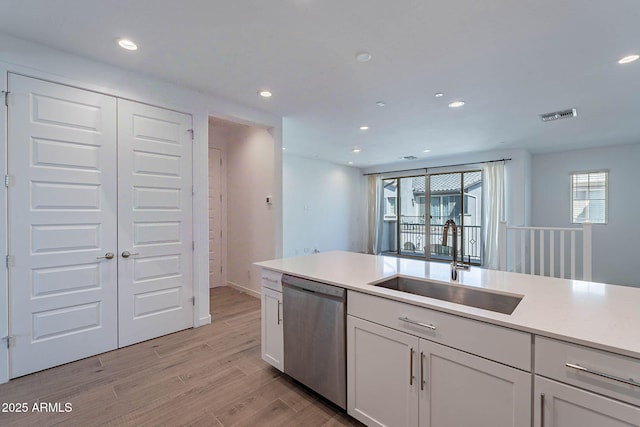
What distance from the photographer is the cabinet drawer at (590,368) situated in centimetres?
93

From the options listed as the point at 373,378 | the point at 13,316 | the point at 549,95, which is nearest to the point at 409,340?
the point at 373,378

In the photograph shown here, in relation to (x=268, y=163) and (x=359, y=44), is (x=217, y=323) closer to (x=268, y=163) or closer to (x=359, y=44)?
(x=268, y=163)

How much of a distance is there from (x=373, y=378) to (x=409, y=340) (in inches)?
14.5

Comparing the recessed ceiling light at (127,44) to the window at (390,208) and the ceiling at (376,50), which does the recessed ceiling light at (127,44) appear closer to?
the ceiling at (376,50)

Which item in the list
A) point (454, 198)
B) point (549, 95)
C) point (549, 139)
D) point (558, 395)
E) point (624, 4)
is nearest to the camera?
point (558, 395)

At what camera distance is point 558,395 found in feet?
3.46

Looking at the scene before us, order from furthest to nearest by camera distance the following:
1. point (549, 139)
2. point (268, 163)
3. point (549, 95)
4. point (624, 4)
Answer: point (549, 139) < point (268, 163) < point (549, 95) < point (624, 4)

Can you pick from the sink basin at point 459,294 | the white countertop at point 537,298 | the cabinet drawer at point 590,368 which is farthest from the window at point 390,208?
the cabinet drawer at point 590,368

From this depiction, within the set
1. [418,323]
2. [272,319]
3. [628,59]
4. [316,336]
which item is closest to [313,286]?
[316,336]

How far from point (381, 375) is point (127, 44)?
10.1 feet

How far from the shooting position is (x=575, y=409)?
103 cm

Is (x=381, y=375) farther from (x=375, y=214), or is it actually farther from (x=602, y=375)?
(x=375, y=214)

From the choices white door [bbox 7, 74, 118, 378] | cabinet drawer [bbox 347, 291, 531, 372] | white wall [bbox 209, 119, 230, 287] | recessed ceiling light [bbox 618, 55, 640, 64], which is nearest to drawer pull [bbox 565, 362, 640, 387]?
cabinet drawer [bbox 347, 291, 531, 372]

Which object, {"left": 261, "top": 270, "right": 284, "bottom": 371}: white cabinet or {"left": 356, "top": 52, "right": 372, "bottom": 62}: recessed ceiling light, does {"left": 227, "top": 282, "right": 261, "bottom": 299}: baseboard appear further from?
{"left": 356, "top": 52, "right": 372, "bottom": 62}: recessed ceiling light
